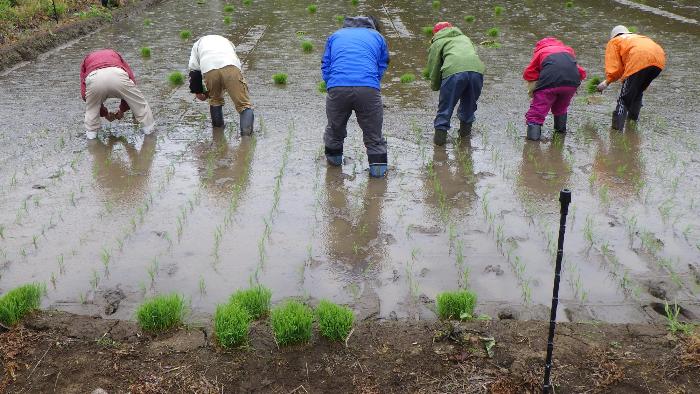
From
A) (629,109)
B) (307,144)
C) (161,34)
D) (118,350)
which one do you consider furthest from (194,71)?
(161,34)

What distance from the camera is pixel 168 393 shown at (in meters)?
2.98

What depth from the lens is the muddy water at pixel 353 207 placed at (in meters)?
3.94

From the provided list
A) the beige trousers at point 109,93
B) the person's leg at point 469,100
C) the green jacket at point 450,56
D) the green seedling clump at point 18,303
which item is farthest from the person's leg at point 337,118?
the green seedling clump at point 18,303

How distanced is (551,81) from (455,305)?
3741 millimetres

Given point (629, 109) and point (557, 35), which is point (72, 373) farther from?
point (557, 35)

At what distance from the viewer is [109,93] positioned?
6531mm

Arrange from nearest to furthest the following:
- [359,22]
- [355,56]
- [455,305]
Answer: [455,305] → [355,56] → [359,22]

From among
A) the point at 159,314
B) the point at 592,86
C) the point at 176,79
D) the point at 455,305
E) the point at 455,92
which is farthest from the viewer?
the point at 176,79

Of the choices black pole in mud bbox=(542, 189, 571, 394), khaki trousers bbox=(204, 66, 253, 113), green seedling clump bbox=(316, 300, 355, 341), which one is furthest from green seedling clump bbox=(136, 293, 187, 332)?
khaki trousers bbox=(204, 66, 253, 113)

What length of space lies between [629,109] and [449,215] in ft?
11.3

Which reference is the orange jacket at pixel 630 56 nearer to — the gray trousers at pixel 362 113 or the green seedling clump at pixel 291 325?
the gray trousers at pixel 362 113

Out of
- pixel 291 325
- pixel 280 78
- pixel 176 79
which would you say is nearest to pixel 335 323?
pixel 291 325

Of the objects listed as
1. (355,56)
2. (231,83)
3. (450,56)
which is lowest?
(231,83)

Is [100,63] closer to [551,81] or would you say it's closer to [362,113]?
[362,113]
